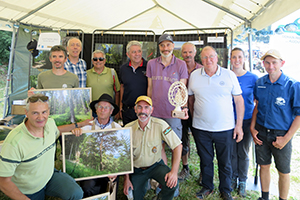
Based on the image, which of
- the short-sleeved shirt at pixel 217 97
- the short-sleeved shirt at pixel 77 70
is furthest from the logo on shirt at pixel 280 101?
the short-sleeved shirt at pixel 77 70

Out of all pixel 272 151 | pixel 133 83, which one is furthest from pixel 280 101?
pixel 133 83

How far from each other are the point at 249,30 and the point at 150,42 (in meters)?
2.81

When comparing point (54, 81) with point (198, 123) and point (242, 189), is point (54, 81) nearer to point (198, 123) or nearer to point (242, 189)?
point (198, 123)

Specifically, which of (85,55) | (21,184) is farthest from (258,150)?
(85,55)

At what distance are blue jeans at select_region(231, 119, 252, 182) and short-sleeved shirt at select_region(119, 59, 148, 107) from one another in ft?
7.21

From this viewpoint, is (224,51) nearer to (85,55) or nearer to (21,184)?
(85,55)

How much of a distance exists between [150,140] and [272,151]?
2.03m

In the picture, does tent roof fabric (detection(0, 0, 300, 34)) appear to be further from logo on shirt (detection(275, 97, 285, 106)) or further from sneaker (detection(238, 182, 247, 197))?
sneaker (detection(238, 182, 247, 197))

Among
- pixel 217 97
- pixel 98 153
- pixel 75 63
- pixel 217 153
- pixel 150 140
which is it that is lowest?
pixel 217 153

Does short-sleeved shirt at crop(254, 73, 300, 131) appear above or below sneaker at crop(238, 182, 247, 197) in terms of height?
above

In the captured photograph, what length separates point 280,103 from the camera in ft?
10.1

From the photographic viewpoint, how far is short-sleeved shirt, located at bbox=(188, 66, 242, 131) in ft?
11.1

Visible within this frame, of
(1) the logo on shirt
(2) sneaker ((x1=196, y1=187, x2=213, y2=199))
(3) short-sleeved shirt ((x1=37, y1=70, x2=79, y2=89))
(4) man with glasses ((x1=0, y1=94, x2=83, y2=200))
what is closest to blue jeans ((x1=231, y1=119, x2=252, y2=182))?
(2) sneaker ((x1=196, y1=187, x2=213, y2=199))

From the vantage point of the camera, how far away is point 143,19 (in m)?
9.64
